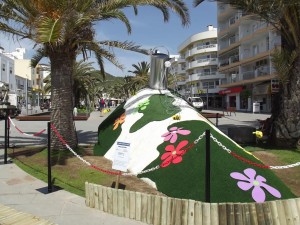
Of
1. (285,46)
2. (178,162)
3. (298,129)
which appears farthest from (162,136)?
(285,46)

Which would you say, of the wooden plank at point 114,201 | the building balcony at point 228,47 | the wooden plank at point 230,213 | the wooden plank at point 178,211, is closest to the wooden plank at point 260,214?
the wooden plank at point 230,213

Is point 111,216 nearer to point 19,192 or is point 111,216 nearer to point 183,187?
point 183,187

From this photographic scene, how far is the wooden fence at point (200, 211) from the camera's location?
4.63 metres

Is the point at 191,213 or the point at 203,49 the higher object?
the point at 203,49

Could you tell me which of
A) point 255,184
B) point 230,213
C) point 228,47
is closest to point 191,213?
point 230,213

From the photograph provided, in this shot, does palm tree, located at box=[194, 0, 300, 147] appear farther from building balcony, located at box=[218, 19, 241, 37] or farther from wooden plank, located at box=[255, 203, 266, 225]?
building balcony, located at box=[218, 19, 241, 37]

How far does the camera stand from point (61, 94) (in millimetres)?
10430

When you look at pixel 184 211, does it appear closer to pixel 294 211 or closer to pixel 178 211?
pixel 178 211

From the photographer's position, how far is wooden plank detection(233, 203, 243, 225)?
4617 mm

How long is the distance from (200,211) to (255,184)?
1.80 meters

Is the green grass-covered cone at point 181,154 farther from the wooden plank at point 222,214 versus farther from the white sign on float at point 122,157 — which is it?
the wooden plank at point 222,214

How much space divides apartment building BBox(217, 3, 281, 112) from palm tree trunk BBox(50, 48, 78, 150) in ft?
93.2

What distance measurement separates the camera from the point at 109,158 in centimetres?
969

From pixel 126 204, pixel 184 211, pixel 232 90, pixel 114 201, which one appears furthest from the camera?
pixel 232 90
